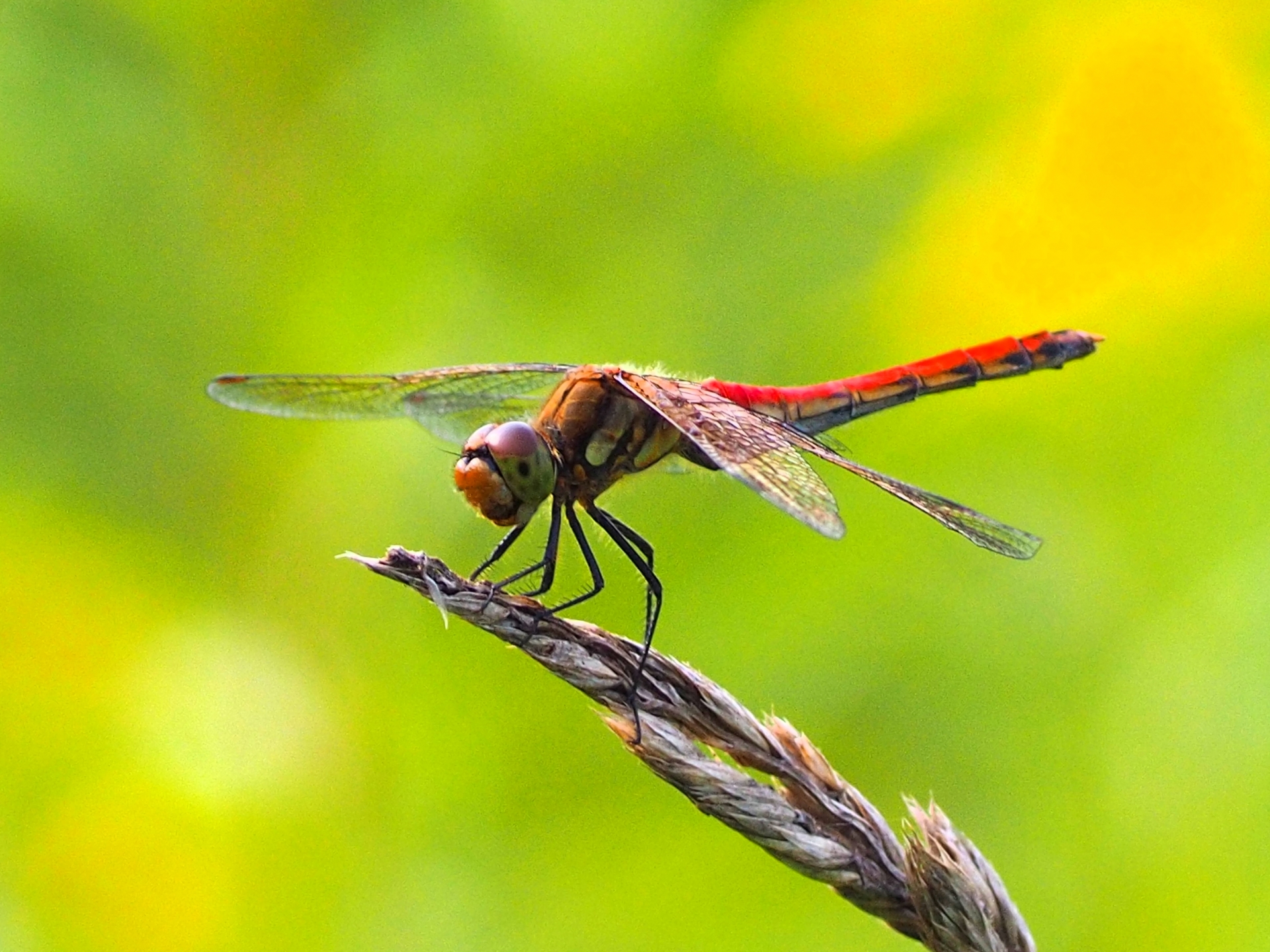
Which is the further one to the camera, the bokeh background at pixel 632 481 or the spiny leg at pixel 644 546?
the spiny leg at pixel 644 546

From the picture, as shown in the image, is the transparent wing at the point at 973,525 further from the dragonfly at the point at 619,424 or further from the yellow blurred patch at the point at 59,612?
the yellow blurred patch at the point at 59,612

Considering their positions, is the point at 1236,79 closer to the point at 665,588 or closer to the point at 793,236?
the point at 793,236

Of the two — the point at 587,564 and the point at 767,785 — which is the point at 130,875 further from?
the point at 767,785

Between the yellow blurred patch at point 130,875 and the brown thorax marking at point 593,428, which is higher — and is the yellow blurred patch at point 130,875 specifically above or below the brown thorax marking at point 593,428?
below

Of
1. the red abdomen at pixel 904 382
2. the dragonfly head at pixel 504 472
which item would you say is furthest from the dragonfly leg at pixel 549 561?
the red abdomen at pixel 904 382

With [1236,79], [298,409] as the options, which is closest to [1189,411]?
[1236,79]


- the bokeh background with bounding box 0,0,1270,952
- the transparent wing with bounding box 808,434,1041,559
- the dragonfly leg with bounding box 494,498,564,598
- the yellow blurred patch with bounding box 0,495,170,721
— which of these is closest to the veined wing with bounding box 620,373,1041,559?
the transparent wing with bounding box 808,434,1041,559

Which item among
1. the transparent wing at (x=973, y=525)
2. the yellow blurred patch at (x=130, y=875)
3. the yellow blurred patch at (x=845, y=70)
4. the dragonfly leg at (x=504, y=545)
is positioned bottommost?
the yellow blurred patch at (x=130, y=875)

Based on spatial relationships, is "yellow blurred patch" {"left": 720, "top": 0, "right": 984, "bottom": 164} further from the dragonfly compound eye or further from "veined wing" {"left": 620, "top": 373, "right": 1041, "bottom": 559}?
the dragonfly compound eye
